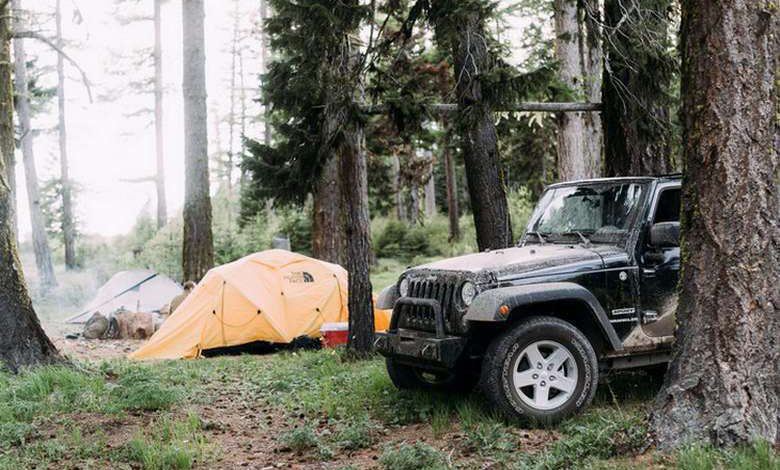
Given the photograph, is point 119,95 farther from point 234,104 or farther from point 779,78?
point 779,78

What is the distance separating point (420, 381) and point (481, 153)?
3.65m

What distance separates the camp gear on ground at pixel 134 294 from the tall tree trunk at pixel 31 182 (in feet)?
25.8

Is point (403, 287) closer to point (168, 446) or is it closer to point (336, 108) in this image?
point (168, 446)

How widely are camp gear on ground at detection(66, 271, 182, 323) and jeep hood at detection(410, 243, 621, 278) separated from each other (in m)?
12.9

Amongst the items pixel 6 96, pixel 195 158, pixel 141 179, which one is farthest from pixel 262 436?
pixel 141 179

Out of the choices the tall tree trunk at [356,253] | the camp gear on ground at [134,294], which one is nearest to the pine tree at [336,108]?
the tall tree trunk at [356,253]

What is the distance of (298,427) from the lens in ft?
22.2

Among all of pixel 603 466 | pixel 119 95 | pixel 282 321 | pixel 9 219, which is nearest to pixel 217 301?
pixel 282 321

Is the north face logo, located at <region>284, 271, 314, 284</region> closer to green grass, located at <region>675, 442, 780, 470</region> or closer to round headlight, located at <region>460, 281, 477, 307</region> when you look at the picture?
round headlight, located at <region>460, 281, 477, 307</region>

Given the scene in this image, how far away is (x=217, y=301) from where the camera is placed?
12.4 meters

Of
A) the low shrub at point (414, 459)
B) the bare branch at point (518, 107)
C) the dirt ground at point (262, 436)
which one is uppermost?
the bare branch at point (518, 107)

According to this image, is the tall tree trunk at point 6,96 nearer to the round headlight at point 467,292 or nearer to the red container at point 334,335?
the red container at point 334,335

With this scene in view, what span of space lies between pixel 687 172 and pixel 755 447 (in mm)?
1879

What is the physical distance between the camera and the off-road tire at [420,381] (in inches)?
295
